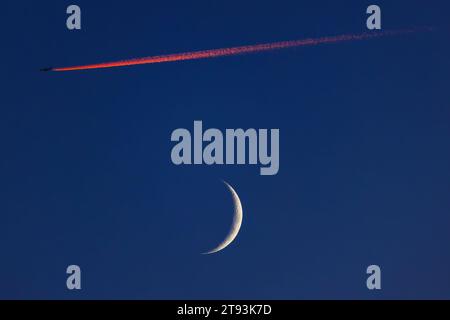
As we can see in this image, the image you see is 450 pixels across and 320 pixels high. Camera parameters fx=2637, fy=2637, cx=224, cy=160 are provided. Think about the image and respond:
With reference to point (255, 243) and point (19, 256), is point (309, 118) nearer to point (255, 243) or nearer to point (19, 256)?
point (255, 243)

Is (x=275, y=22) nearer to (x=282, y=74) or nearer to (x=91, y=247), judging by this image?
(x=282, y=74)

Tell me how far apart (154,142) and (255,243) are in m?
0.73

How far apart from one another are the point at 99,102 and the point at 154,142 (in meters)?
0.35

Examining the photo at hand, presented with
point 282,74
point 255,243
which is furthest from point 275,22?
point 255,243

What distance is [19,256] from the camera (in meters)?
13.5

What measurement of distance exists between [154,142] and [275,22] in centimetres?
87

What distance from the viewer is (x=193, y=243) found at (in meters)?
13.5

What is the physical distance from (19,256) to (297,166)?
150cm

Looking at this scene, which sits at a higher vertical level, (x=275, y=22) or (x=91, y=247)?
(x=275, y=22)

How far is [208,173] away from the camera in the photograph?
13531 mm
